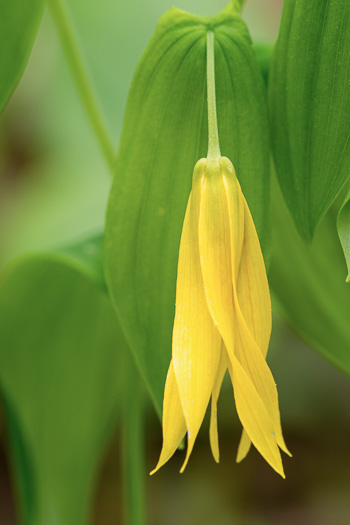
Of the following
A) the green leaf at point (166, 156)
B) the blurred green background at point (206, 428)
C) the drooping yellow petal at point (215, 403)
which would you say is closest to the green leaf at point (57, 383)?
the green leaf at point (166, 156)

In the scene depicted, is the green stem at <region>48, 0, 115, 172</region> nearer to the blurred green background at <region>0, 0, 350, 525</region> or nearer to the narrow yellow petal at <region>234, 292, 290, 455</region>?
the narrow yellow petal at <region>234, 292, 290, 455</region>

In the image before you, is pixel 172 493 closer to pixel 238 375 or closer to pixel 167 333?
pixel 167 333

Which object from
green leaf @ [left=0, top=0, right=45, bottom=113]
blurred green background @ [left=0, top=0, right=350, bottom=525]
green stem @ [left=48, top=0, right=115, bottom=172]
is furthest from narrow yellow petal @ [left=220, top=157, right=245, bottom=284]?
blurred green background @ [left=0, top=0, right=350, bottom=525]

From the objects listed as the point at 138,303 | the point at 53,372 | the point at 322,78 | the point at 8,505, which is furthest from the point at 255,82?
the point at 8,505

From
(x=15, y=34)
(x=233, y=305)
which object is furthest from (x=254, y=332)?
(x=15, y=34)

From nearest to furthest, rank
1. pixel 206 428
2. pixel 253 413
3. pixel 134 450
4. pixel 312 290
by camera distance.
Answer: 1. pixel 253 413
2. pixel 312 290
3. pixel 134 450
4. pixel 206 428

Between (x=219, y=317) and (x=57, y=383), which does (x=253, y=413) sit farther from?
(x=57, y=383)
